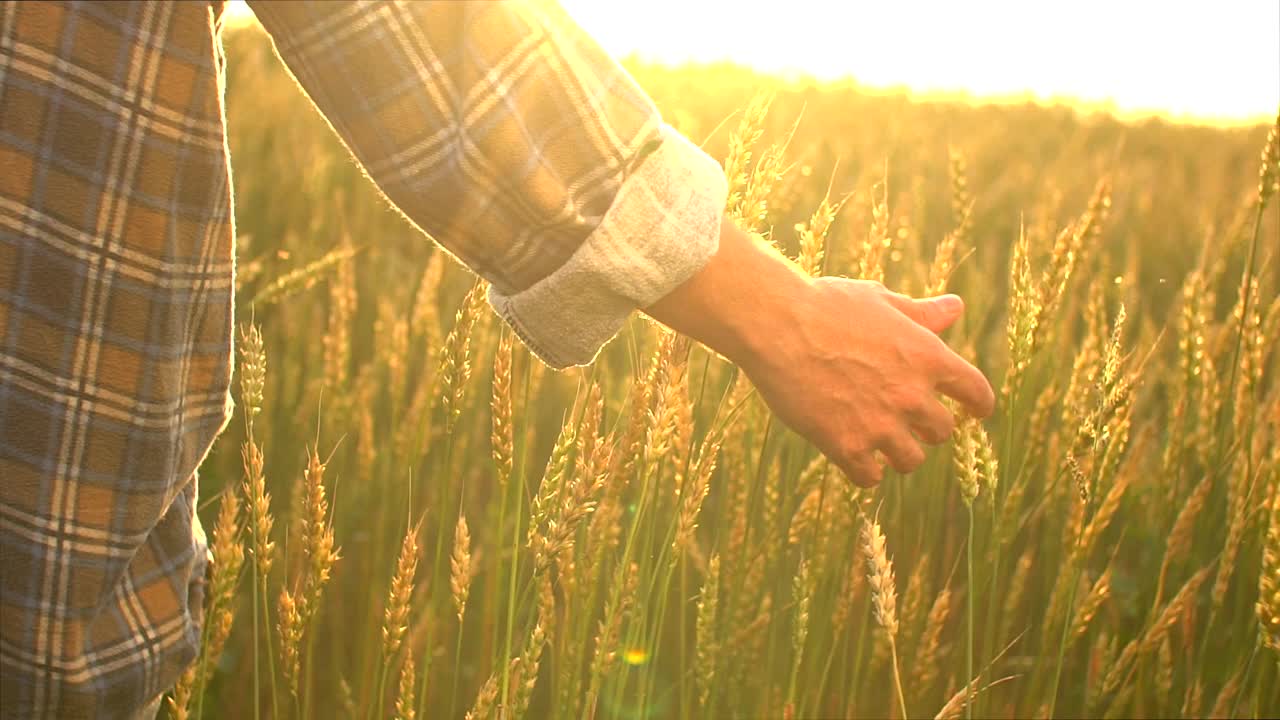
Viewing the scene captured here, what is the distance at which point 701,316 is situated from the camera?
102 cm

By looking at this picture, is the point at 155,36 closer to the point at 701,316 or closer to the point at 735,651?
the point at 701,316

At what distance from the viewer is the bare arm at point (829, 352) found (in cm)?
102

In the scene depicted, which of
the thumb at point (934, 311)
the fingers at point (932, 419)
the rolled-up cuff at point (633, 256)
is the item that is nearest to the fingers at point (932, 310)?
the thumb at point (934, 311)

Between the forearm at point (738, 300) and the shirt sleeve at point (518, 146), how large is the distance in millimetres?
31

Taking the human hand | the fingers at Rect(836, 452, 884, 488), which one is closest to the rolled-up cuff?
the human hand

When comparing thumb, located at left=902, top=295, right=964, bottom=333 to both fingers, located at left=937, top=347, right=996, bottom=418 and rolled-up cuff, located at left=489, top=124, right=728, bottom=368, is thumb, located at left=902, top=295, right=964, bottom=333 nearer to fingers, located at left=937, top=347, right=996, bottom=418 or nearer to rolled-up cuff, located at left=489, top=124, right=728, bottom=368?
fingers, located at left=937, top=347, right=996, bottom=418

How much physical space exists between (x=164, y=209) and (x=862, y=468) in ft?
2.12

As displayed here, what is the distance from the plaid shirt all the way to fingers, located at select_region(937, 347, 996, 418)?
0.29 m

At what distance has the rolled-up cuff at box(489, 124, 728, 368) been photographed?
3.09 feet

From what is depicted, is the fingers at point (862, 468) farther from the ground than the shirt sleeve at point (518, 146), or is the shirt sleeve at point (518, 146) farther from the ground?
the shirt sleeve at point (518, 146)

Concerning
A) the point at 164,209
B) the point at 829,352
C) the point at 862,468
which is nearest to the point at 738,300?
the point at 829,352

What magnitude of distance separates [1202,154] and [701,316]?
836 centimetres

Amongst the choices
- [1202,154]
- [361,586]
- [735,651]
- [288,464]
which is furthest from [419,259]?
[1202,154]

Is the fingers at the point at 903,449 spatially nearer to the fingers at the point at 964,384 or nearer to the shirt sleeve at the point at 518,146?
the fingers at the point at 964,384
